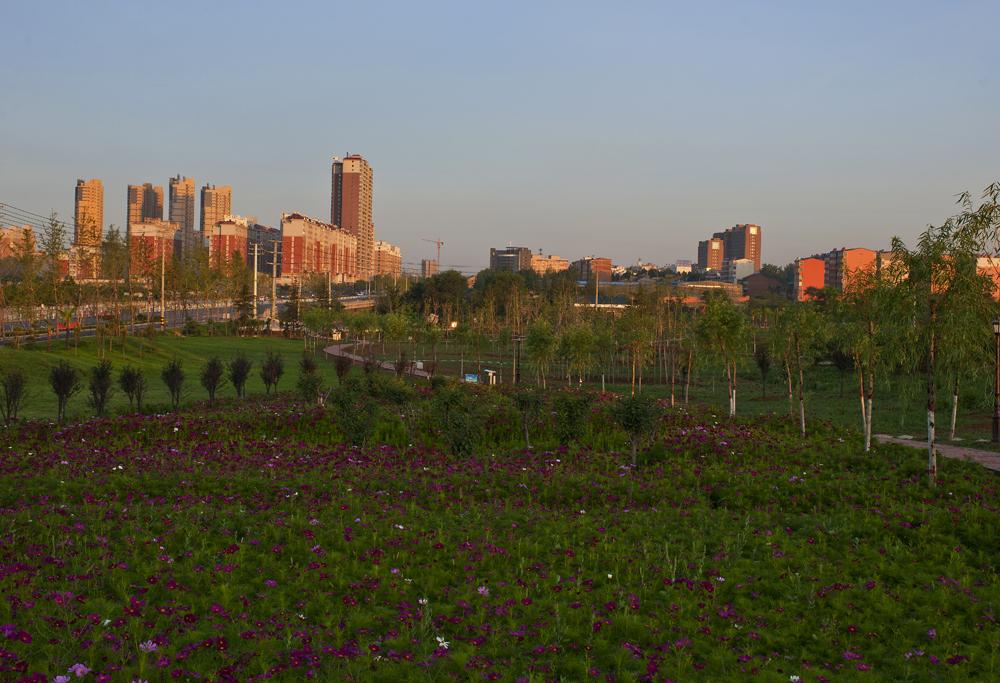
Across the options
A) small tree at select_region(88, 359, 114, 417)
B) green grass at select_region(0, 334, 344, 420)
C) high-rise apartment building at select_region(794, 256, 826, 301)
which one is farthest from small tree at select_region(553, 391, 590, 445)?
high-rise apartment building at select_region(794, 256, 826, 301)

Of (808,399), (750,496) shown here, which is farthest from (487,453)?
(808,399)

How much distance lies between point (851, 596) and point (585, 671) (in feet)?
11.4

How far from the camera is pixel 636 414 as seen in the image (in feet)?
44.2

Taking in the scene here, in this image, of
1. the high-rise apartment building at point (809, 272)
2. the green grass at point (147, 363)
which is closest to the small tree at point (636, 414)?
the green grass at point (147, 363)

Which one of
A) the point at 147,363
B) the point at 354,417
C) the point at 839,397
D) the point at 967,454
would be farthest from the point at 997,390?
the point at 147,363

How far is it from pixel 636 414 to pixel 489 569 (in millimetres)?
6054

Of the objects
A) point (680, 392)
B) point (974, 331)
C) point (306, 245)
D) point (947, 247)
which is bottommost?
point (680, 392)

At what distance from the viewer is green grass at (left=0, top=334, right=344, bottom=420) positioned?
22.1 meters

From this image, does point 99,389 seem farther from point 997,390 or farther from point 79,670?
point 997,390

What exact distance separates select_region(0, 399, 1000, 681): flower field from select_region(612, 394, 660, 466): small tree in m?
0.71

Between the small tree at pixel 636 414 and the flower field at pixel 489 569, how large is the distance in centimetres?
71

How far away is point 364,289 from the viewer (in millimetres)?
195375

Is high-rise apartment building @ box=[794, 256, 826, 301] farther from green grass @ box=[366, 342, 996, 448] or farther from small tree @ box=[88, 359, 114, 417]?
small tree @ box=[88, 359, 114, 417]

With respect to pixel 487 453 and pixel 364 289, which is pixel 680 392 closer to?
pixel 487 453
